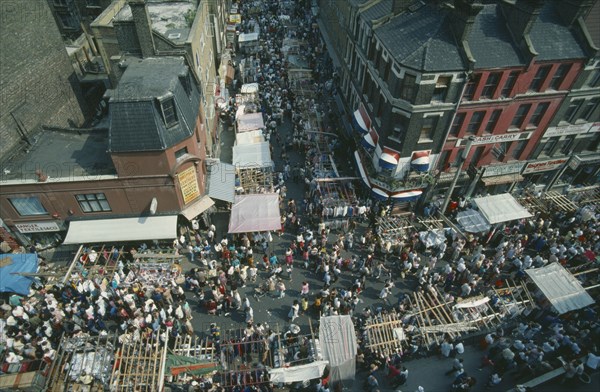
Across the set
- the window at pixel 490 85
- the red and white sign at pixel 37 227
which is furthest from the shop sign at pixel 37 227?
the window at pixel 490 85

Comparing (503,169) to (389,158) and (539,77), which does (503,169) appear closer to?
(539,77)

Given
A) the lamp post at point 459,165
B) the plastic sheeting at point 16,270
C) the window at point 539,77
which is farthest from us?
the lamp post at point 459,165

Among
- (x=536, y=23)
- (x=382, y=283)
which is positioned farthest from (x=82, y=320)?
(x=536, y=23)

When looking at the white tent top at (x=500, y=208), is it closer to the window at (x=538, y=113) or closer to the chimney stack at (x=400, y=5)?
the window at (x=538, y=113)

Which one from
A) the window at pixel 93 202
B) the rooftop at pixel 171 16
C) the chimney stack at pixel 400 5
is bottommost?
the window at pixel 93 202

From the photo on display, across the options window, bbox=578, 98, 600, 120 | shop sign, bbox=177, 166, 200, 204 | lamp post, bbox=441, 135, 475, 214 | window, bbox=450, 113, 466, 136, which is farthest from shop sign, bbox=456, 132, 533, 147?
shop sign, bbox=177, 166, 200, 204

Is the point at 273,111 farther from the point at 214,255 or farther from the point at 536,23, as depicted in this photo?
the point at 536,23

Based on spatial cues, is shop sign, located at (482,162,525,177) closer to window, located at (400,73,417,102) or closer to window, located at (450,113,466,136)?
window, located at (450,113,466,136)
